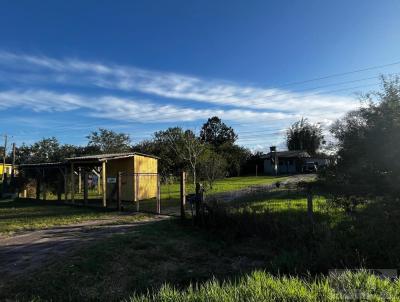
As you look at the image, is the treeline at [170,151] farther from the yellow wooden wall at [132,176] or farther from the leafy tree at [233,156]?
the yellow wooden wall at [132,176]

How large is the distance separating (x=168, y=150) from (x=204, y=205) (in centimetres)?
3612

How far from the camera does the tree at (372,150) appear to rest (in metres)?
7.19

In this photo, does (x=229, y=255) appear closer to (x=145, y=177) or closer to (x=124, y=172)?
(x=124, y=172)

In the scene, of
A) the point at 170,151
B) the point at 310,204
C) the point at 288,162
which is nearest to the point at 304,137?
the point at 288,162

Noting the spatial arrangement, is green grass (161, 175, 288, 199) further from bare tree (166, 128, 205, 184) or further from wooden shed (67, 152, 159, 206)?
bare tree (166, 128, 205, 184)

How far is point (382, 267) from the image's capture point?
19.9 feet

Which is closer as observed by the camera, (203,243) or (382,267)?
(382,267)

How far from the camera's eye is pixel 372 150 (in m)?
7.55

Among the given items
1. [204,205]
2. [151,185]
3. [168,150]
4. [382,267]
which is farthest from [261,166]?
[382,267]

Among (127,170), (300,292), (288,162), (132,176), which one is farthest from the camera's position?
(288,162)

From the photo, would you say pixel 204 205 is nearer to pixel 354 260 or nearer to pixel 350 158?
pixel 350 158

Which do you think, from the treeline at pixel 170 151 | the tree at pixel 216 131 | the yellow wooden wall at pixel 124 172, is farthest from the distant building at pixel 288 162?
the yellow wooden wall at pixel 124 172

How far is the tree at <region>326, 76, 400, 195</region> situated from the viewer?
23.6 feet

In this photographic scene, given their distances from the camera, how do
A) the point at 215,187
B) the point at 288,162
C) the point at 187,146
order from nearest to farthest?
1. the point at 215,187
2. the point at 187,146
3. the point at 288,162
